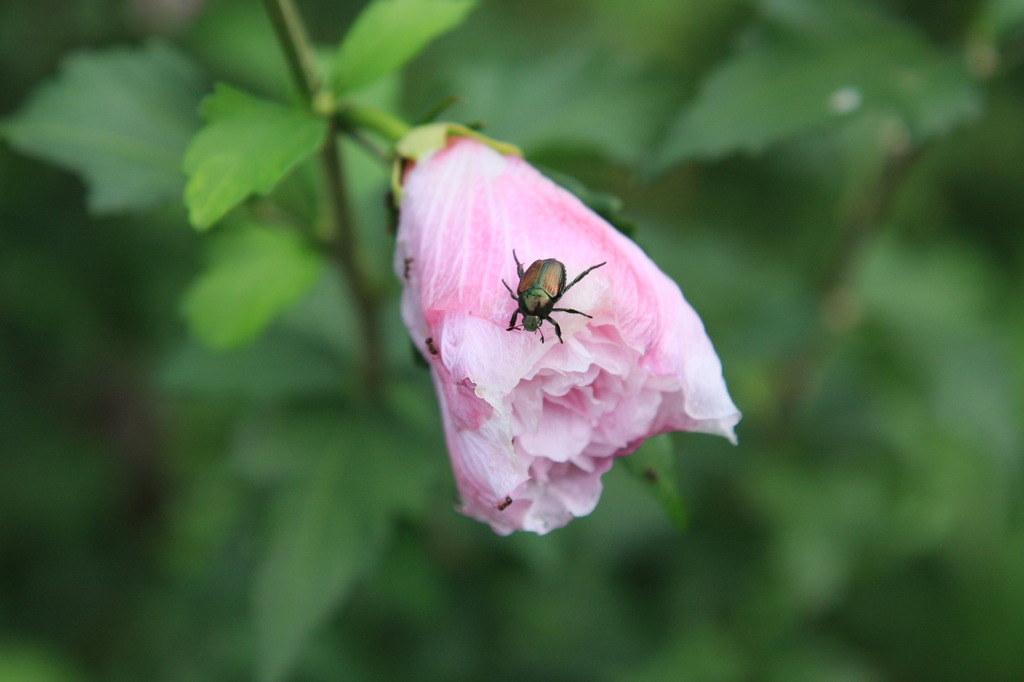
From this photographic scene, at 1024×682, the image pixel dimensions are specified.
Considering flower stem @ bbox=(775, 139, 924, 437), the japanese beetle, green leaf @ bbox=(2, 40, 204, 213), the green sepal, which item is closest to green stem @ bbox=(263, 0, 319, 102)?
the green sepal

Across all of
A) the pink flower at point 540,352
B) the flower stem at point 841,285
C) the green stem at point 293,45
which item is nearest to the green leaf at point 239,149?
the green stem at point 293,45

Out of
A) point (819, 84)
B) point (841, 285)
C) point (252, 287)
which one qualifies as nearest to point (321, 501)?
point (252, 287)

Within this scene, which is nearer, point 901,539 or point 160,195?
point 160,195

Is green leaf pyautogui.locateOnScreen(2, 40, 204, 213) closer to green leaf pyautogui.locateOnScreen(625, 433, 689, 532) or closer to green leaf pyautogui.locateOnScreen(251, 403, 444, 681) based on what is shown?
green leaf pyautogui.locateOnScreen(251, 403, 444, 681)

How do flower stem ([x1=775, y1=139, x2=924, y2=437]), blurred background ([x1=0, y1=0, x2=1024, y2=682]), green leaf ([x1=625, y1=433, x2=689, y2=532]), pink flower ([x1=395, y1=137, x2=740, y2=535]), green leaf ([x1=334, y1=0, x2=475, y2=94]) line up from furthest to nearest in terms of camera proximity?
flower stem ([x1=775, y1=139, x2=924, y2=437]), blurred background ([x1=0, y1=0, x2=1024, y2=682]), green leaf ([x1=334, y1=0, x2=475, y2=94]), green leaf ([x1=625, y1=433, x2=689, y2=532]), pink flower ([x1=395, y1=137, x2=740, y2=535])

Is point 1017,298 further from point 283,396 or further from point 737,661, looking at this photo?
point 283,396

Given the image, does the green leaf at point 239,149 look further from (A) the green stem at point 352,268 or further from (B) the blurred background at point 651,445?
(B) the blurred background at point 651,445

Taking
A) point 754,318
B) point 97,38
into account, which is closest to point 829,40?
point 754,318
